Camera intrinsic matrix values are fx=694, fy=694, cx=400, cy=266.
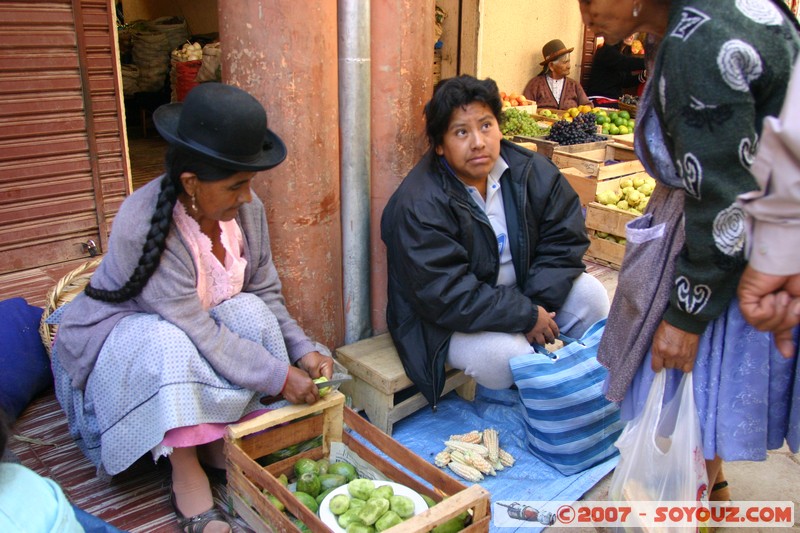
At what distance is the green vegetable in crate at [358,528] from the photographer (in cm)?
198

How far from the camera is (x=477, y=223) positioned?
9.49 ft

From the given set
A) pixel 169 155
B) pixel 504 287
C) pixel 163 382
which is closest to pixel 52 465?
pixel 163 382

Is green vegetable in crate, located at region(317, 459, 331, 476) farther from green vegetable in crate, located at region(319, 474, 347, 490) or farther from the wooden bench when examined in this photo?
the wooden bench

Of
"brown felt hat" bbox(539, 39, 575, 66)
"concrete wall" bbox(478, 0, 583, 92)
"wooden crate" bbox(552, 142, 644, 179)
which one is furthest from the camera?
"brown felt hat" bbox(539, 39, 575, 66)

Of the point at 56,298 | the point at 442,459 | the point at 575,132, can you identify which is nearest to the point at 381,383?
the point at 442,459

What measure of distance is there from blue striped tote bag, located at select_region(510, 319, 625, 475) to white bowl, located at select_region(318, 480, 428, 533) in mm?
727

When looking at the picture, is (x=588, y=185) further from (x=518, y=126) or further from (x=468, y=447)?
(x=468, y=447)

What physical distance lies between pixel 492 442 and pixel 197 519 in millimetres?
1179

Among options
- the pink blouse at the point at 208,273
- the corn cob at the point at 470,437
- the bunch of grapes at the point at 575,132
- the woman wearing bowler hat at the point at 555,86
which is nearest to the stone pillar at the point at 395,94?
the corn cob at the point at 470,437

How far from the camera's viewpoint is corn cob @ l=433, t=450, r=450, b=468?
8.95 feet

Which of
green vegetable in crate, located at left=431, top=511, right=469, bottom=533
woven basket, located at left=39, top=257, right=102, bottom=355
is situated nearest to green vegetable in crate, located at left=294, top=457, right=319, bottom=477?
green vegetable in crate, located at left=431, top=511, right=469, bottom=533

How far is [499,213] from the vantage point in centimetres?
303

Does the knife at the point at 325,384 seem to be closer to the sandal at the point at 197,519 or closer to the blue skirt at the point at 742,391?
the sandal at the point at 197,519

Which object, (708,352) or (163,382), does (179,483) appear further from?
(708,352)
